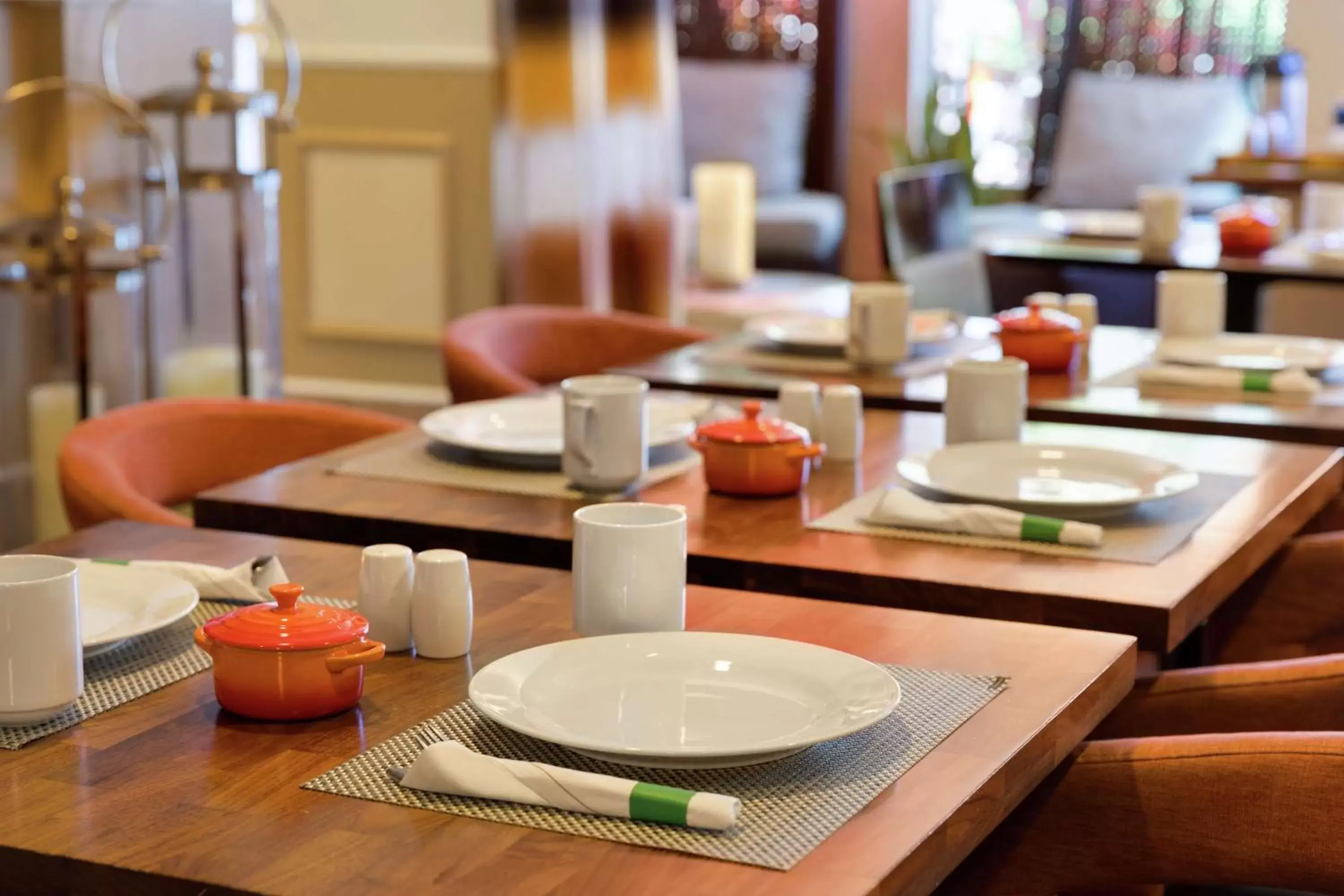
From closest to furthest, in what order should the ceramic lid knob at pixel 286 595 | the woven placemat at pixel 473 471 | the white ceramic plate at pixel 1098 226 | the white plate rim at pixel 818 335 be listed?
the ceramic lid knob at pixel 286 595 → the woven placemat at pixel 473 471 → the white plate rim at pixel 818 335 → the white ceramic plate at pixel 1098 226

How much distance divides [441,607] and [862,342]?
1313 millimetres

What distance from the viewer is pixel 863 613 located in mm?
1347

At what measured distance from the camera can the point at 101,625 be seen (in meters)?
1.24

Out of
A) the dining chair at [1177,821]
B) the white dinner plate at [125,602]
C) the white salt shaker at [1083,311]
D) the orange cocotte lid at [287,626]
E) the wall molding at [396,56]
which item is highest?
the wall molding at [396,56]

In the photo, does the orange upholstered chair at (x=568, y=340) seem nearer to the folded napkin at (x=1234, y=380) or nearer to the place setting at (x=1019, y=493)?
the folded napkin at (x=1234, y=380)

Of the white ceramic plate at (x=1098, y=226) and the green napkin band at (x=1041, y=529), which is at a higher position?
the white ceramic plate at (x=1098, y=226)

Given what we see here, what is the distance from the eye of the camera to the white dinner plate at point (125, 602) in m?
1.20

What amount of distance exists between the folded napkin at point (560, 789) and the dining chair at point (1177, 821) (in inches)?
16.1

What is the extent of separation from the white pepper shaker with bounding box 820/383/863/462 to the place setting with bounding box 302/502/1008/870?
2.11 feet

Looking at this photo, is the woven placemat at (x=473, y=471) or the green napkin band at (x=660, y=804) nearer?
the green napkin band at (x=660, y=804)

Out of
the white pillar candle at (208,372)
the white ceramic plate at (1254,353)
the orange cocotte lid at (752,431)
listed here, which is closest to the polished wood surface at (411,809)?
the orange cocotte lid at (752,431)

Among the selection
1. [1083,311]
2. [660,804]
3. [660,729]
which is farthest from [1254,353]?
[660,804]

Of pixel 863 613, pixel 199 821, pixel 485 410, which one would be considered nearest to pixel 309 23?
pixel 485 410

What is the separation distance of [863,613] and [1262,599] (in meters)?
0.70
